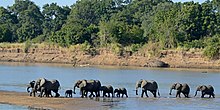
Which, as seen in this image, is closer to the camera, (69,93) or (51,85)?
(51,85)

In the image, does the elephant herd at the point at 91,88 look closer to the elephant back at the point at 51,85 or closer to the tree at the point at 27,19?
the elephant back at the point at 51,85

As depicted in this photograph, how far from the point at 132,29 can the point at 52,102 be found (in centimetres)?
6842

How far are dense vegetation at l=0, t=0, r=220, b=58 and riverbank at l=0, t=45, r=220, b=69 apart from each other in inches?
58.7

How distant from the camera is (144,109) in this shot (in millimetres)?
31578

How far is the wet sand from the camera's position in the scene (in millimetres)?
31781

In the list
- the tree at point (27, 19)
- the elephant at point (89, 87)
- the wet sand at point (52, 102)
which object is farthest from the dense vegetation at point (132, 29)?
the wet sand at point (52, 102)

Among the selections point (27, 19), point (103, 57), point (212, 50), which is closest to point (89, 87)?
point (212, 50)

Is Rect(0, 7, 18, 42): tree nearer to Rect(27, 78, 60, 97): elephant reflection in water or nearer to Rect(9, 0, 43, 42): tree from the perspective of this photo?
Rect(9, 0, 43, 42): tree

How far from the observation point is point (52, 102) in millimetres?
33781

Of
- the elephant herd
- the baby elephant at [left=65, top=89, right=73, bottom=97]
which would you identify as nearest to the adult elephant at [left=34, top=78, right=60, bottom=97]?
the elephant herd

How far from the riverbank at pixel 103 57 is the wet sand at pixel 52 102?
163 ft

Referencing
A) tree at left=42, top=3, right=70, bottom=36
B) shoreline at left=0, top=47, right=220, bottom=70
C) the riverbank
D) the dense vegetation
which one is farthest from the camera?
tree at left=42, top=3, right=70, bottom=36

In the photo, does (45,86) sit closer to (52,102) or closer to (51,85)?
(51,85)

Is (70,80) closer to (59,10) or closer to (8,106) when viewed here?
(8,106)
